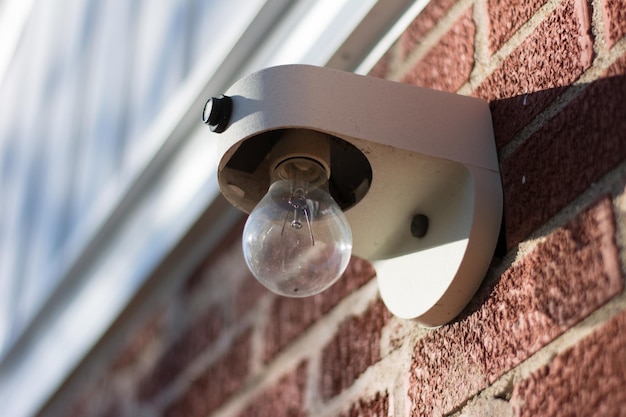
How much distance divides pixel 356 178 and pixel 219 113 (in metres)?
0.11

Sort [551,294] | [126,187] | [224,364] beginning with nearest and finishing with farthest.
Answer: [551,294], [224,364], [126,187]

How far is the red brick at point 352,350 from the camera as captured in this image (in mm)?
738

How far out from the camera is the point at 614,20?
1.84ft

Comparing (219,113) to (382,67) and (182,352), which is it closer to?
(382,67)

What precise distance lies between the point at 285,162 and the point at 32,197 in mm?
1300

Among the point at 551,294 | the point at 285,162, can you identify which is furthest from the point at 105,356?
the point at 551,294

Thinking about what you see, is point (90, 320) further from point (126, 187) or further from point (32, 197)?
point (32, 197)

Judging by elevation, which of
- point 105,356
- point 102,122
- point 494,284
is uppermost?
point 494,284

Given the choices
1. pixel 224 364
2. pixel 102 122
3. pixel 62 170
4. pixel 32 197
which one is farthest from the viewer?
pixel 32 197

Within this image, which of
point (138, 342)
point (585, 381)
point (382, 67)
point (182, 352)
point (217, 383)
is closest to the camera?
point (585, 381)

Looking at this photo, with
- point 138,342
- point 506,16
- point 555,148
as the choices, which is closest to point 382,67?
point 506,16

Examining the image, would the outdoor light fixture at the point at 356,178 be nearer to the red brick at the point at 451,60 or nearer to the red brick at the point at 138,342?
the red brick at the point at 451,60

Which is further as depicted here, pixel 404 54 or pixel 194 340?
pixel 194 340

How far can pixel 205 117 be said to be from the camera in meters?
0.60
